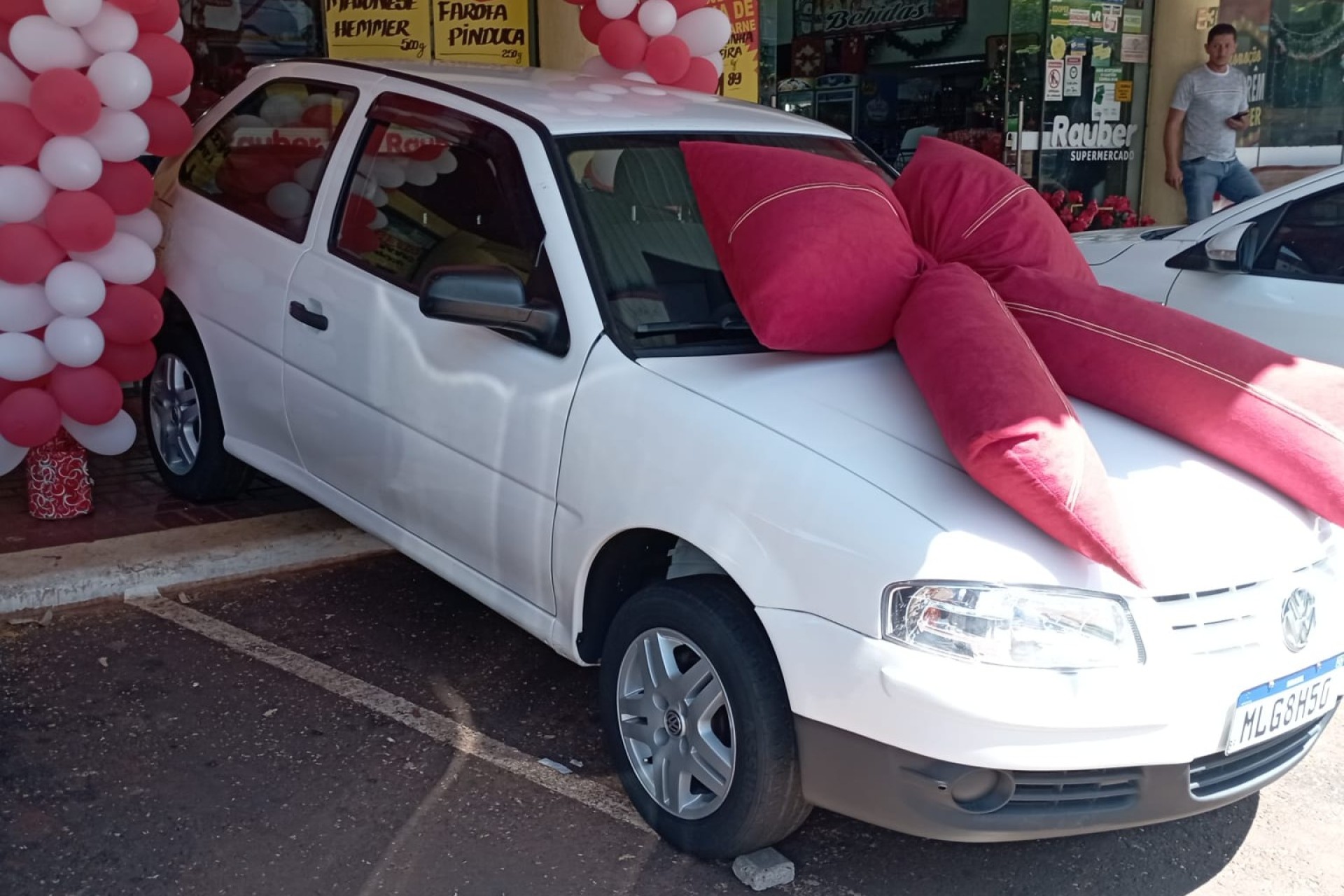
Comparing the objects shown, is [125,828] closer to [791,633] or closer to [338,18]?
[791,633]

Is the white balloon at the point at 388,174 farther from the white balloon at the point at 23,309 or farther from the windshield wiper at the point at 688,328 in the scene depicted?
the white balloon at the point at 23,309

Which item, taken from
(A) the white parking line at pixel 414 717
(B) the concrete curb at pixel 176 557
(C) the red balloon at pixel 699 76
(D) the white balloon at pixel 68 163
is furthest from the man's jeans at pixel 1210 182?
(D) the white balloon at pixel 68 163

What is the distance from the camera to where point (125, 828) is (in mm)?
3342

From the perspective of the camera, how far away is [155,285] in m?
4.91

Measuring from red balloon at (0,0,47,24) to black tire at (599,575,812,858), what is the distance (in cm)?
285

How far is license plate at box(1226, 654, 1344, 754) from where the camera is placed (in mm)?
2883

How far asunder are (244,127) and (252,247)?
0.61 metres

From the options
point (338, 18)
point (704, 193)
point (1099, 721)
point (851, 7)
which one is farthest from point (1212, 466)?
point (851, 7)

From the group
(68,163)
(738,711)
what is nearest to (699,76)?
(68,163)

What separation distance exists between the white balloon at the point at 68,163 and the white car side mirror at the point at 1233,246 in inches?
176

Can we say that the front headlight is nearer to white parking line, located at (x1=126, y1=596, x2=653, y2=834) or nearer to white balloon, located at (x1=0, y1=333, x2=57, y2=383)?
white parking line, located at (x1=126, y1=596, x2=653, y2=834)

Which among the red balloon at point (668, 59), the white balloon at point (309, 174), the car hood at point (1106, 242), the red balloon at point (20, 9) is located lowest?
the car hood at point (1106, 242)

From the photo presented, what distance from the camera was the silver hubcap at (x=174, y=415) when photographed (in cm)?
530

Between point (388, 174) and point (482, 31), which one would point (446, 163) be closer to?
point (388, 174)
